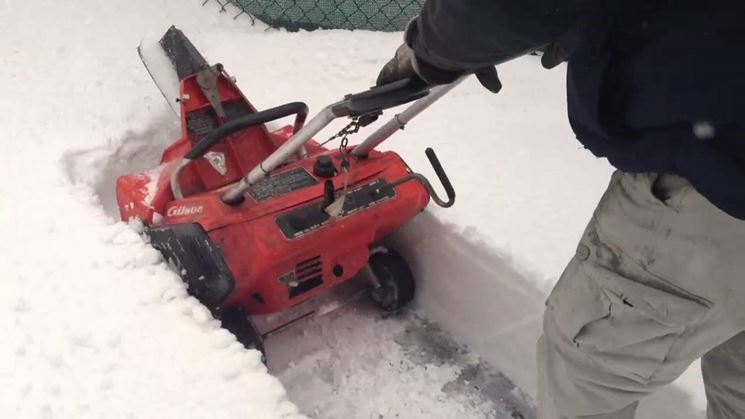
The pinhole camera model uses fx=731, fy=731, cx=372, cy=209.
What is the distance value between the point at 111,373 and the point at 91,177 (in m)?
0.85

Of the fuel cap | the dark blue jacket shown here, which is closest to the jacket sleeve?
the dark blue jacket

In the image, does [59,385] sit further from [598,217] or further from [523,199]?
[523,199]

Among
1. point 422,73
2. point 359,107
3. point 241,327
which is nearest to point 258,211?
point 241,327

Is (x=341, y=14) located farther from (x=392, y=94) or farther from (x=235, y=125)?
(x=392, y=94)

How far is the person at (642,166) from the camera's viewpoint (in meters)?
0.84

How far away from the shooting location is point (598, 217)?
1040 millimetres

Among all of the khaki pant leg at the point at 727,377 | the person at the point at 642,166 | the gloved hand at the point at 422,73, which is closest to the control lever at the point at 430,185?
the gloved hand at the point at 422,73

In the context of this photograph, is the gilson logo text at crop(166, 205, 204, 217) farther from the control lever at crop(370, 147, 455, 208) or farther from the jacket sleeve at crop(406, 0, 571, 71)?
the jacket sleeve at crop(406, 0, 571, 71)

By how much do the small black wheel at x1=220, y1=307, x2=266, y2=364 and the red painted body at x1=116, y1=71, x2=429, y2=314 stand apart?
3 cm

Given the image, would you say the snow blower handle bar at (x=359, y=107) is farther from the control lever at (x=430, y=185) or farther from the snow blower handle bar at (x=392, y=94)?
the control lever at (x=430, y=185)

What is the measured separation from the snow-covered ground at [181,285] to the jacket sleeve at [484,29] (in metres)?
0.72

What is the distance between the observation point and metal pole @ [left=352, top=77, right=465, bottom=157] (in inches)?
58.4

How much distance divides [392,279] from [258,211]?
50 cm

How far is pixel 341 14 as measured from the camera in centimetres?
309
